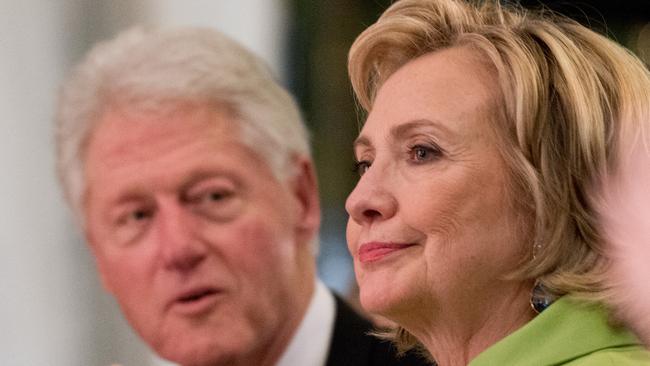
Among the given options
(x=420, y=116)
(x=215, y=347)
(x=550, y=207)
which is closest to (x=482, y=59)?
(x=420, y=116)

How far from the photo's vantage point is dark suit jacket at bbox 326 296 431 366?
199 cm

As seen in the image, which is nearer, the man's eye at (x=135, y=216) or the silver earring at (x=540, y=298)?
the silver earring at (x=540, y=298)

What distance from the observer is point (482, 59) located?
1502mm

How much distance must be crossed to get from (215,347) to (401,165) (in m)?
0.68

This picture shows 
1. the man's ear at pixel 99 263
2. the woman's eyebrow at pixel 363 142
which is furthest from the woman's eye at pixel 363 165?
the man's ear at pixel 99 263

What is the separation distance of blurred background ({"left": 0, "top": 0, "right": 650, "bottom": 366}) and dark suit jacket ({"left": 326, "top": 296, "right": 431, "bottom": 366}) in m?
0.07

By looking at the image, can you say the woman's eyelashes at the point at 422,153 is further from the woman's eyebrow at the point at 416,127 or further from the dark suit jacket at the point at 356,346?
the dark suit jacket at the point at 356,346

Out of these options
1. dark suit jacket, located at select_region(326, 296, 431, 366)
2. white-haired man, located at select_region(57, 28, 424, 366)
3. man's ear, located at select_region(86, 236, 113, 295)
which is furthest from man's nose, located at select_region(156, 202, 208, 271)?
dark suit jacket, located at select_region(326, 296, 431, 366)

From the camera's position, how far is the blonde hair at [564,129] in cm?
142

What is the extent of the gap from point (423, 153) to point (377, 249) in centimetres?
14

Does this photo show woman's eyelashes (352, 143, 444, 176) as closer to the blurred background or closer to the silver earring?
the silver earring

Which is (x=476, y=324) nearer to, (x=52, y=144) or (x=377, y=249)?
(x=377, y=249)

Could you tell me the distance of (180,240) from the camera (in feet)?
6.57

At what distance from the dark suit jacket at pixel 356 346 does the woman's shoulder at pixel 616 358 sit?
25.0 inches
